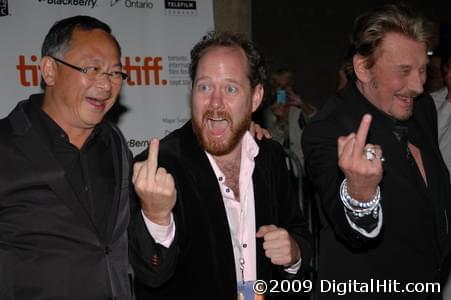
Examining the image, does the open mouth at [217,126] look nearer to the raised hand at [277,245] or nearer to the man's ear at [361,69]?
the raised hand at [277,245]

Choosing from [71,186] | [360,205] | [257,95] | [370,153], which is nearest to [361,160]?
[370,153]

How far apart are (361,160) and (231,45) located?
89cm

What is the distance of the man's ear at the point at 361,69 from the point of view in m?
2.64

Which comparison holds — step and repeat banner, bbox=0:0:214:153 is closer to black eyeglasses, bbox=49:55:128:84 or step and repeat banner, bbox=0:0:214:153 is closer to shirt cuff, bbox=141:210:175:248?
black eyeglasses, bbox=49:55:128:84

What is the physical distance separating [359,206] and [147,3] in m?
2.95

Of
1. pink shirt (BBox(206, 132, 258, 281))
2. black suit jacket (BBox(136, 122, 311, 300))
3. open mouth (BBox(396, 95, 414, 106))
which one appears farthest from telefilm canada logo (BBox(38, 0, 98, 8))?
open mouth (BBox(396, 95, 414, 106))

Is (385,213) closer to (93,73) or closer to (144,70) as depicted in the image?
(93,73)

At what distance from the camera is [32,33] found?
392cm

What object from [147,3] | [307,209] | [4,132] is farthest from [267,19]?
[4,132]

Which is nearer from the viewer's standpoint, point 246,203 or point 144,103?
point 246,203

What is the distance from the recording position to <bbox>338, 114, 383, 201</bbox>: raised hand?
1958mm

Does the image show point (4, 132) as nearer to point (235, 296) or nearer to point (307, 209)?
point (235, 296)

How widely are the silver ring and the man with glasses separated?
0.80 meters

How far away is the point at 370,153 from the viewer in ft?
6.56
